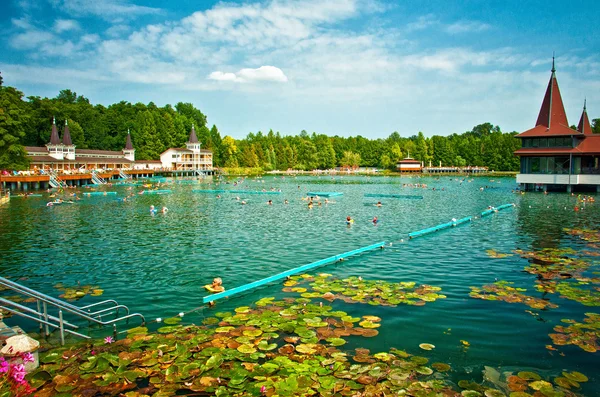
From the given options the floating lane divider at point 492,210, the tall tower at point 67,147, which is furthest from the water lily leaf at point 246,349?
the tall tower at point 67,147

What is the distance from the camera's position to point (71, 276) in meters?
17.9

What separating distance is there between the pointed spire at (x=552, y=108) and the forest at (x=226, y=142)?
239 feet

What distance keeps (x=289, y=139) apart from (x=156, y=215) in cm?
14511

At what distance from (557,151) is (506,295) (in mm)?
50114

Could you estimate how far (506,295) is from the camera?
1479 centimetres

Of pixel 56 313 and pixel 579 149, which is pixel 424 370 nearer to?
pixel 56 313

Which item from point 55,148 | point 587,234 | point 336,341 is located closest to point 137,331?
point 336,341

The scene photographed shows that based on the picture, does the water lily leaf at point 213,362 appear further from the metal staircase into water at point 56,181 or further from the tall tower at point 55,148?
the tall tower at point 55,148

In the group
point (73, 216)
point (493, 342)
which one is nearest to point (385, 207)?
point (73, 216)

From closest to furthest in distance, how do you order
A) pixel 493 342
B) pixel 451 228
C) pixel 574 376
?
pixel 574 376 → pixel 493 342 → pixel 451 228

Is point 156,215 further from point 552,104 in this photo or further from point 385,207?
point 552,104

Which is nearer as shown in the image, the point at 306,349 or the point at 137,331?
the point at 306,349

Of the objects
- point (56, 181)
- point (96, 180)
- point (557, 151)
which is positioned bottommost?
point (96, 180)

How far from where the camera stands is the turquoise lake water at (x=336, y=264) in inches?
448
